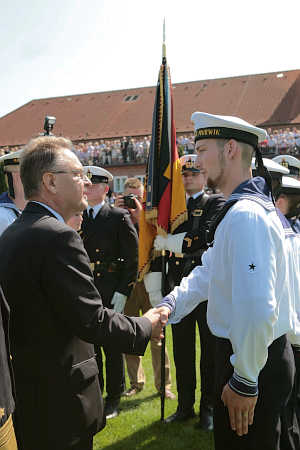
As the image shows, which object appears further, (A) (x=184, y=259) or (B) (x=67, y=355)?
(A) (x=184, y=259)

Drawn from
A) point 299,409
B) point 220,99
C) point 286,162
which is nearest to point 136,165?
point 220,99

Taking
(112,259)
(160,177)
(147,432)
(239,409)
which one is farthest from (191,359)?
(239,409)

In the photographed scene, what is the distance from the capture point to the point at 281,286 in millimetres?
2377

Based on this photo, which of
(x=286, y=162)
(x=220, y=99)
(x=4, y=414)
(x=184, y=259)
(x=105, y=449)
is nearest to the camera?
(x=4, y=414)

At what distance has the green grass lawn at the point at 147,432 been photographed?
172 inches

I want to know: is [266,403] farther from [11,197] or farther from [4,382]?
[11,197]

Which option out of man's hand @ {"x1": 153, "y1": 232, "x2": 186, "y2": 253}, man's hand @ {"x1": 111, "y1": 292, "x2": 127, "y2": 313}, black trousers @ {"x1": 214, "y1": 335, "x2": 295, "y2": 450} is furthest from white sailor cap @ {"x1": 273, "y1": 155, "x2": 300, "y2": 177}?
black trousers @ {"x1": 214, "y1": 335, "x2": 295, "y2": 450}

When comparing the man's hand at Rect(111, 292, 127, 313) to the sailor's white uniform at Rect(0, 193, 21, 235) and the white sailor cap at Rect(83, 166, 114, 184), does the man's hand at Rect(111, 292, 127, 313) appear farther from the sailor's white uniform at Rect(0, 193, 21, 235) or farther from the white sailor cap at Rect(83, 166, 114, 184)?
the sailor's white uniform at Rect(0, 193, 21, 235)

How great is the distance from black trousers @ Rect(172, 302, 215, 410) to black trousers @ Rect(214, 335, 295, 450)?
2193mm

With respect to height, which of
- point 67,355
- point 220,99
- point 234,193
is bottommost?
point 67,355

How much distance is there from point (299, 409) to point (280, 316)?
2.33 feet

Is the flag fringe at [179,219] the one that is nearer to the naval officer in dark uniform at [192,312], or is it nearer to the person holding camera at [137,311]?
the naval officer in dark uniform at [192,312]

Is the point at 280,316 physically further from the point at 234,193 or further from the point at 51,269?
the point at 51,269

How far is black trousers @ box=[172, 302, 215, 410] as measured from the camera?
188 inches
